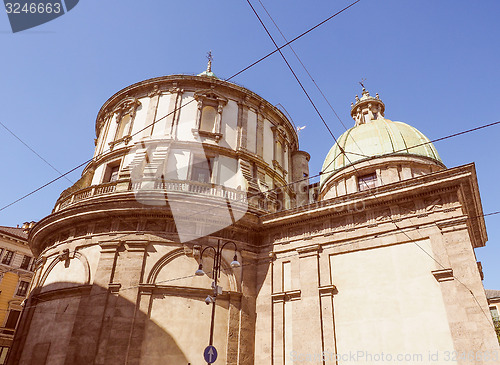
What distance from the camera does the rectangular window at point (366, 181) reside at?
76.5 ft

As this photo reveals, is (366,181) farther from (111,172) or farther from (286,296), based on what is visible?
(111,172)

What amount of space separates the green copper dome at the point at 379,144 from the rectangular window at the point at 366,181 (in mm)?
1269

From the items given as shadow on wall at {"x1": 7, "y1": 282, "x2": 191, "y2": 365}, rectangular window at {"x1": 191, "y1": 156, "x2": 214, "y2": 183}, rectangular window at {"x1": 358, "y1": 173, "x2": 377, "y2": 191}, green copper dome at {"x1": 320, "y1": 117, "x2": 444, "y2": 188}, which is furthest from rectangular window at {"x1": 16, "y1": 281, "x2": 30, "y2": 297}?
rectangular window at {"x1": 358, "y1": 173, "x2": 377, "y2": 191}

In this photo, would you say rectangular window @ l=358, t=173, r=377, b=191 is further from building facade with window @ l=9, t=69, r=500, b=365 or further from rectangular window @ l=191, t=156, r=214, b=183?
rectangular window @ l=191, t=156, r=214, b=183

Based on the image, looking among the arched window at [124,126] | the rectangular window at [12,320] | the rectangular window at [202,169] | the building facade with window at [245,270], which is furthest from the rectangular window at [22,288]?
the rectangular window at [202,169]

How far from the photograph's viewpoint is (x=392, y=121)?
2781 cm

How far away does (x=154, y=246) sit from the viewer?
635 inches

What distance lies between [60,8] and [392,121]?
2374cm

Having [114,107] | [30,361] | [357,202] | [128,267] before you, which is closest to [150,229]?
[128,267]

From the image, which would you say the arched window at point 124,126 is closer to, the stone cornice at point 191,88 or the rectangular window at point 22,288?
the stone cornice at point 191,88

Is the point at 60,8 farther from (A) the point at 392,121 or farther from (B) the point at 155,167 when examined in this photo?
(A) the point at 392,121

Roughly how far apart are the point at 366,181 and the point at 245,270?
37.1ft

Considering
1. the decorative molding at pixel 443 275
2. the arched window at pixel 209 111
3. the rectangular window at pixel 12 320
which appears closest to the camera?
the decorative molding at pixel 443 275

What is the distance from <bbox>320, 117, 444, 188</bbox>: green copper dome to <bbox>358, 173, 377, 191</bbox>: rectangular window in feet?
4.16
